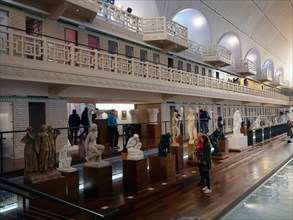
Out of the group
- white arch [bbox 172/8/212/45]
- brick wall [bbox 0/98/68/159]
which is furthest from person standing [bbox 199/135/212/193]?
white arch [bbox 172/8/212/45]

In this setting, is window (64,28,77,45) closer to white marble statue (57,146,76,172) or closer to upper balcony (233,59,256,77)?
white marble statue (57,146,76,172)

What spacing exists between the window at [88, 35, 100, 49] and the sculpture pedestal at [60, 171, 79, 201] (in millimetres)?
8850

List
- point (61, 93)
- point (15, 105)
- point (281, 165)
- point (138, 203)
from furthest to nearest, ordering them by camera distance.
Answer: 1. point (281, 165)
2. point (61, 93)
3. point (15, 105)
4. point (138, 203)

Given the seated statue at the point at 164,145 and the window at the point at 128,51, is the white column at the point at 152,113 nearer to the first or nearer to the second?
the window at the point at 128,51

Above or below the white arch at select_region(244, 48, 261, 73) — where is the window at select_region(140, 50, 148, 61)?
below

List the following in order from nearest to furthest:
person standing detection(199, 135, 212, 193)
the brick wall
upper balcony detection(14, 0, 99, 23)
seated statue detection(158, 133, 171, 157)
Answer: person standing detection(199, 135, 212, 193) < seated statue detection(158, 133, 171, 157) < the brick wall < upper balcony detection(14, 0, 99, 23)

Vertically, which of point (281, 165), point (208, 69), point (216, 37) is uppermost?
point (216, 37)

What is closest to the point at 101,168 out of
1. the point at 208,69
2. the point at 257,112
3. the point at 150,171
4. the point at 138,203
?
the point at 138,203

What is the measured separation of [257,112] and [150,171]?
1495 inches

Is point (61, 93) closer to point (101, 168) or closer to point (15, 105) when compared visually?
point (15, 105)

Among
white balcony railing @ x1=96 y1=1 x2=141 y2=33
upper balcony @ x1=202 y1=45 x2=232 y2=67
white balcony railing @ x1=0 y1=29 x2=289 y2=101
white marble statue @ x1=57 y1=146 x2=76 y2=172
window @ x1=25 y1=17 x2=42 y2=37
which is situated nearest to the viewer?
white marble statue @ x1=57 y1=146 x2=76 y2=172

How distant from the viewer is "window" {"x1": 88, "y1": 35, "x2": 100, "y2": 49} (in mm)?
14898

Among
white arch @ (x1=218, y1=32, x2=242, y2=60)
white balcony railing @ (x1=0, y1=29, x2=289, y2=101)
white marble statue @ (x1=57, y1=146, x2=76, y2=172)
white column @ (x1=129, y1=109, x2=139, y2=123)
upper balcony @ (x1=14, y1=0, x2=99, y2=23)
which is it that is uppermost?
white arch @ (x1=218, y1=32, x2=242, y2=60)

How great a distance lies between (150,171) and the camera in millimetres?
10477
